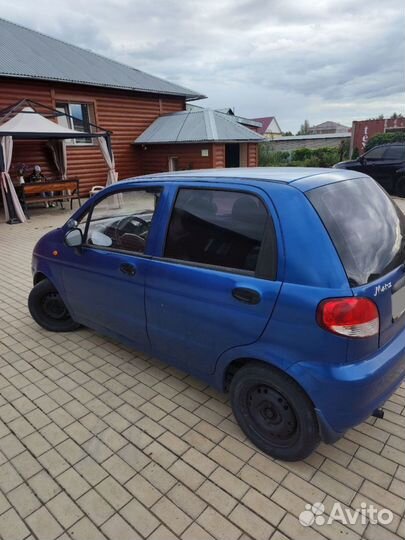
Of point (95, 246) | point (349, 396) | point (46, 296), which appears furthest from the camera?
point (46, 296)

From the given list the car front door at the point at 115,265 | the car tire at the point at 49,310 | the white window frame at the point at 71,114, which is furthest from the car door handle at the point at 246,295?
the white window frame at the point at 71,114

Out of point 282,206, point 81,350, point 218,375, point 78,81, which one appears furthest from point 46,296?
point 78,81

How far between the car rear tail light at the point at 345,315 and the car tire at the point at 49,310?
2.79 m

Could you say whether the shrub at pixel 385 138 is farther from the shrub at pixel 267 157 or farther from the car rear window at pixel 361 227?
the car rear window at pixel 361 227

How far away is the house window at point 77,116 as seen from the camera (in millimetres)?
13078

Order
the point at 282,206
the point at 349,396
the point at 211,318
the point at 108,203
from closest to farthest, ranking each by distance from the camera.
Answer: the point at 349,396, the point at 282,206, the point at 211,318, the point at 108,203

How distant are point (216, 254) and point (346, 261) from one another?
766mm

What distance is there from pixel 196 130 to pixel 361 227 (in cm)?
1304

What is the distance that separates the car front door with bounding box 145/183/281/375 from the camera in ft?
6.66

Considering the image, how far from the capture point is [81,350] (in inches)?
138

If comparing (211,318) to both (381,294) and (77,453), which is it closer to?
(381,294)

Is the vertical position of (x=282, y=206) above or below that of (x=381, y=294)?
above

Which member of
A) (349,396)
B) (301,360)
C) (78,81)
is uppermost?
(78,81)

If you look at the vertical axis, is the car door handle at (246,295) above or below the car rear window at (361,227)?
below
